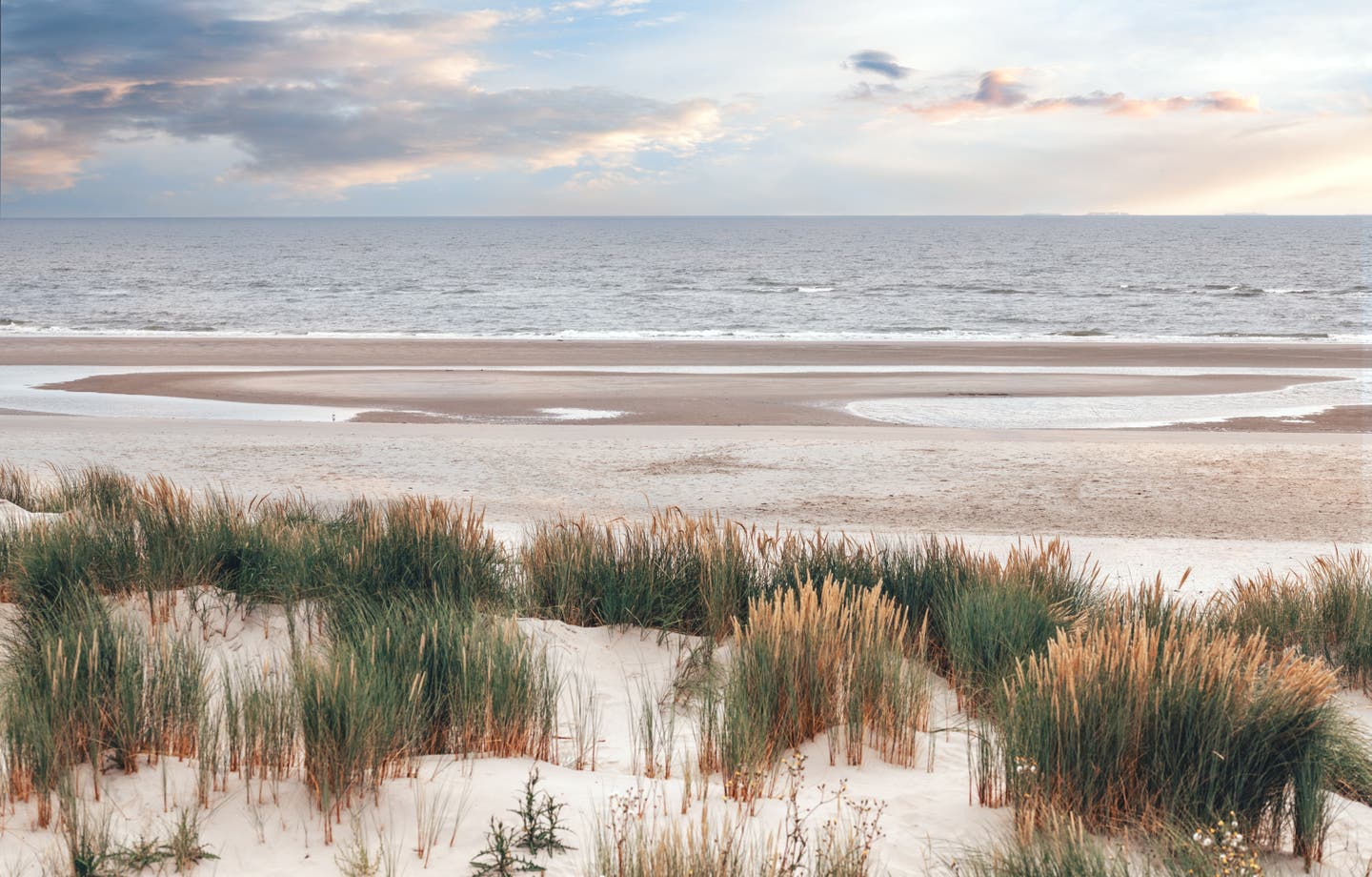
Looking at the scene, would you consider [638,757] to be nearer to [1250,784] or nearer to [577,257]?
[1250,784]

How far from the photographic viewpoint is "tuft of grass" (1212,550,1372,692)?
6176 millimetres

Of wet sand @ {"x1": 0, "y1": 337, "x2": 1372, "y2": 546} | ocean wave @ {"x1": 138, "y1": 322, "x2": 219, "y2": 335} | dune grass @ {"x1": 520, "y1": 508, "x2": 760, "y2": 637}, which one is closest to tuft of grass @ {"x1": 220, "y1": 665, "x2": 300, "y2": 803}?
dune grass @ {"x1": 520, "y1": 508, "x2": 760, "y2": 637}

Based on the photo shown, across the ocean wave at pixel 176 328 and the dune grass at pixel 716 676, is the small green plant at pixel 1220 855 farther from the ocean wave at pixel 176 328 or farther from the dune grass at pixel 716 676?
the ocean wave at pixel 176 328

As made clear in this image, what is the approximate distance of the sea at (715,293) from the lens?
143ft

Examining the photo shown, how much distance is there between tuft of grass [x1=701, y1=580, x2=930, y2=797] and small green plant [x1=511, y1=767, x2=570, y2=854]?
895 millimetres

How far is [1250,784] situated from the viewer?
393 cm

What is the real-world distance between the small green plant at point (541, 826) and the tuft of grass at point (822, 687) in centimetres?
89

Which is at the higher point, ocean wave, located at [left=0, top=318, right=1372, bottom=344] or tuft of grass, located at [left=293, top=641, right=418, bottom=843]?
ocean wave, located at [left=0, top=318, right=1372, bottom=344]

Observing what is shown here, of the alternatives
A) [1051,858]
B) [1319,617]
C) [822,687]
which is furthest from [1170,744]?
[1319,617]

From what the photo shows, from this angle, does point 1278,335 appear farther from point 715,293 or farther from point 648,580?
point 648,580

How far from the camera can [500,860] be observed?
138 inches

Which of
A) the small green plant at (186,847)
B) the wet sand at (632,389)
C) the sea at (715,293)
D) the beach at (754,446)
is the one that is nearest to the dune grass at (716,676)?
the small green plant at (186,847)

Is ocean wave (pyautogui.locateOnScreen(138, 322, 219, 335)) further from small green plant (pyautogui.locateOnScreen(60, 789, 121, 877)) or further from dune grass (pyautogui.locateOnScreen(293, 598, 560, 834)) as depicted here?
small green plant (pyautogui.locateOnScreen(60, 789, 121, 877))

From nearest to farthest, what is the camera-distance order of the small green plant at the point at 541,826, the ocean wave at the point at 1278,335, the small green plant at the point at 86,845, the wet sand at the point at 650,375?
the small green plant at the point at 86,845 < the small green plant at the point at 541,826 < the wet sand at the point at 650,375 < the ocean wave at the point at 1278,335
